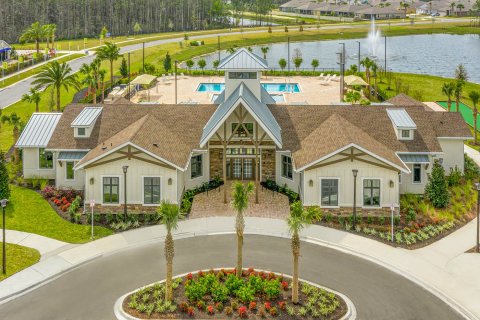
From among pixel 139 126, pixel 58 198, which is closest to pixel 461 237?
pixel 139 126

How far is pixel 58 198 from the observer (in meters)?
37.7

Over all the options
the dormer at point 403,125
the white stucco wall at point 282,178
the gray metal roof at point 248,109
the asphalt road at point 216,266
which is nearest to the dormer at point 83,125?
the gray metal roof at point 248,109

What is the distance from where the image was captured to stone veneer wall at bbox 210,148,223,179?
40.1 meters

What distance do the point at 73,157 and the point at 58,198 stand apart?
306cm

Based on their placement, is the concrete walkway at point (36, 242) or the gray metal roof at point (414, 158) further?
the gray metal roof at point (414, 158)

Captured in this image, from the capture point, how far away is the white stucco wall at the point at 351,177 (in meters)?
34.8

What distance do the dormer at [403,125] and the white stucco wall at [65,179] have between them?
21527 millimetres

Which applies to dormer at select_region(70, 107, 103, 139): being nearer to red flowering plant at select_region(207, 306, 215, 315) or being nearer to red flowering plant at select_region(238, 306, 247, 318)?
red flowering plant at select_region(207, 306, 215, 315)

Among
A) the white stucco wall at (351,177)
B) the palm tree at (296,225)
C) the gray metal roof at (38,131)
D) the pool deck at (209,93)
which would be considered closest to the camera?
the palm tree at (296,225)

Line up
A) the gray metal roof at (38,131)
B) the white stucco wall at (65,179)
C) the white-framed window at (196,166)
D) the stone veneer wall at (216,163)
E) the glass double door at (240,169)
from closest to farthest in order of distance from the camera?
the white stucco wall at (65,179) → the white-framed window at (196,166) → the stone veneer wall at (216,163) → the glass double door at (240,169) → the gray metal roof at (38,131)

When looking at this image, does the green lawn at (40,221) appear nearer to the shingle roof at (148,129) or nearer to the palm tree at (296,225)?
the shingle roof at (148,129)

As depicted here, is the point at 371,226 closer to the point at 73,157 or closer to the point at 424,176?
the point at 424,176

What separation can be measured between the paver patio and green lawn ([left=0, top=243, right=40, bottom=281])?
31.0 ft

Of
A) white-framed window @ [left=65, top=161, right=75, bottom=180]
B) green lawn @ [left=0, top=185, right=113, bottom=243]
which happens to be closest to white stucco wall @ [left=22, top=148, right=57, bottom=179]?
white-framed window @ [left=65, top=161, right=75, bottom=180]
